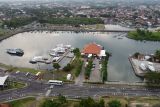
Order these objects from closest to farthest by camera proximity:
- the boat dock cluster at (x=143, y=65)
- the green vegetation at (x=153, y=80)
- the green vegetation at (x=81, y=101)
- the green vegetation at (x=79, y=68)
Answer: the green vegetation at (x=81, y=101)
the green vegetation at (x=153, y=80)
the green vegetation at (x=79, y=68)
the boat dock cluster at (x=143, y=65)

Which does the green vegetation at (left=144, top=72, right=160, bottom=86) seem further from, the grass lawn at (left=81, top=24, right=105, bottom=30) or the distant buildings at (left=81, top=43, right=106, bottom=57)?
the grass lawn at (left=81, top=24, right=105, bottom=30)

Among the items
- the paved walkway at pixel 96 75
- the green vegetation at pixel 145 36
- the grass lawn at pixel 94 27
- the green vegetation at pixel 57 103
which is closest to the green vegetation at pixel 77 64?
the paved walkway at pixel 96 75

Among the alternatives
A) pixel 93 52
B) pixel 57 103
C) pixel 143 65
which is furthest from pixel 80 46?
pixel 57 103

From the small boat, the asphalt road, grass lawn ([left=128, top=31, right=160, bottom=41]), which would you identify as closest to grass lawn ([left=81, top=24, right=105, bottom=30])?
grass lawn ([left=128, top=31, right=160, bottom=41])

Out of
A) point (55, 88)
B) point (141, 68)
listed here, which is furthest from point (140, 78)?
point (55, 88)

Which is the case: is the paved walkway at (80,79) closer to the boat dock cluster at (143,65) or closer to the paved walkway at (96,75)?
the paved walkway at (96,75)

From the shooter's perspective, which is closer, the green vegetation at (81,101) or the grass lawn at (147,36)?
the green vegetation at (81,101)
